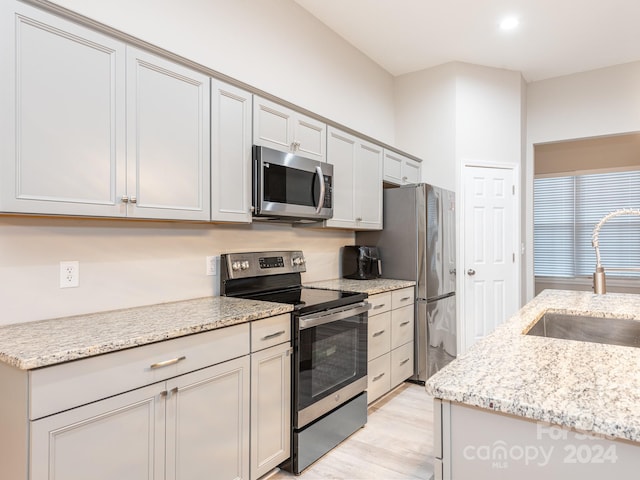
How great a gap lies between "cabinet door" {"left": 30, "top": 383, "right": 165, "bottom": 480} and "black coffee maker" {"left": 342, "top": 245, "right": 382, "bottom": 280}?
7.36 feet

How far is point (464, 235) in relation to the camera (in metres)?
4.25

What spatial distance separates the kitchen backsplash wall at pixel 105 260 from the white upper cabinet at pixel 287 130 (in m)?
0.59

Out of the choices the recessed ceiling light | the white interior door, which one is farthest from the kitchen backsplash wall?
the recessed ceiling light

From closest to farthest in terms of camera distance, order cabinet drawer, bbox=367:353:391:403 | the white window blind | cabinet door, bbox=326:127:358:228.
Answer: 1. cabinet drawer, bbox=367:353:391:403
2. cabinet door, bbox=326:127:358:228
3. the white window blind

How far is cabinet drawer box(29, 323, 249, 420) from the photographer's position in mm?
1260

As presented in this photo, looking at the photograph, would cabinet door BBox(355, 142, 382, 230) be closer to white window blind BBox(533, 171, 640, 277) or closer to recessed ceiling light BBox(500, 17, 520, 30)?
recessed ceiling light BBox(500, 17, 520, 30)

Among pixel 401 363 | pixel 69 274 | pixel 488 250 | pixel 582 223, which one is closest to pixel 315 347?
pixel 69 274

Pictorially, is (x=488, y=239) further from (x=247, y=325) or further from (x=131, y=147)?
(x=131, y=147)

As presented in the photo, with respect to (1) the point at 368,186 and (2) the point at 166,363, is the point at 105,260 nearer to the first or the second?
(2) the point at 166,363

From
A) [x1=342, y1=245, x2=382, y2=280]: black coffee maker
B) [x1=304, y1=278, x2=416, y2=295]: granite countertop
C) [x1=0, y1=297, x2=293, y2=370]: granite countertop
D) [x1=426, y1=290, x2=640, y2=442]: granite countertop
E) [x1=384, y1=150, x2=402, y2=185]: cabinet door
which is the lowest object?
[x1=304, y1=278, x2=416, y2=295]: granite countertop

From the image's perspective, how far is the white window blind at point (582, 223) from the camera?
5.24 m

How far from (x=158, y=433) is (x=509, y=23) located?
154 inches

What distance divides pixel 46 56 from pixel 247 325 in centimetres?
133

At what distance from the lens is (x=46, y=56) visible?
5.06ft
